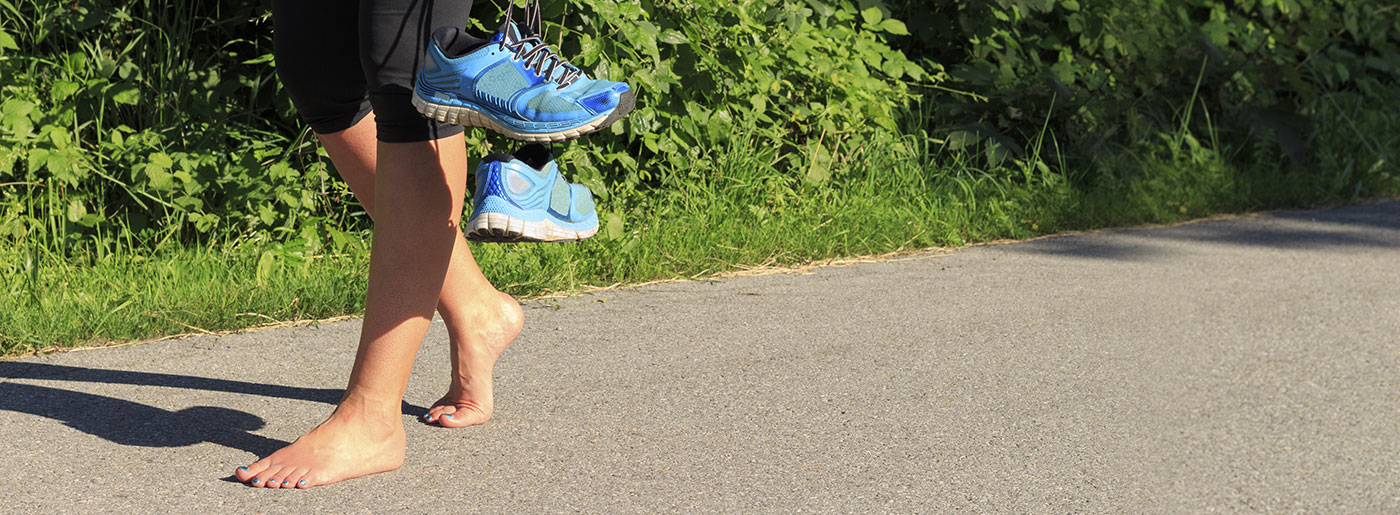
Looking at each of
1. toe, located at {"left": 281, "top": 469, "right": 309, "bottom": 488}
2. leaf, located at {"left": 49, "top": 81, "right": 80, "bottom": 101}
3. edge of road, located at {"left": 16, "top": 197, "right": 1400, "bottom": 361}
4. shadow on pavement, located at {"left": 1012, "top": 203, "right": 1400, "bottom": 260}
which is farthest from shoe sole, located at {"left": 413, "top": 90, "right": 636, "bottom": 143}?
shadow on pavement, located at {"left": 1012, "top": 203, "right": 1400, "bottom": 260}

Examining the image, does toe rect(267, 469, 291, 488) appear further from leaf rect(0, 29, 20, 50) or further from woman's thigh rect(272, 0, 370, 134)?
leaf rect(0, 29, 20, 50)

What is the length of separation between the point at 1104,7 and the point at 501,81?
460 centimetres

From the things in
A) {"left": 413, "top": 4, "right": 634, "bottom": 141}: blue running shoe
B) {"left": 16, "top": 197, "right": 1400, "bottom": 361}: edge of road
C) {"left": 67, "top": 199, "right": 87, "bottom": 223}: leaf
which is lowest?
{"left": 16, "top": 197, "right": 1400, "bottom": 361}: edge of road

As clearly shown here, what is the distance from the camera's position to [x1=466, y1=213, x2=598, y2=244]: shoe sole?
1.97 meters

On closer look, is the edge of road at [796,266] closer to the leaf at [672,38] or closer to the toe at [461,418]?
the leaf at [672,38]

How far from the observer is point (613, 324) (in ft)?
11.6

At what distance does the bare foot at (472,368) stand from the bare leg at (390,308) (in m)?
0.30

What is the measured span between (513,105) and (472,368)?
849 millimetres

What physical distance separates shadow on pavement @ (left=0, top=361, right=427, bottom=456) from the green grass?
0.29 m

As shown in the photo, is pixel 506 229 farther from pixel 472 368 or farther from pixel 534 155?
pixel 472 368

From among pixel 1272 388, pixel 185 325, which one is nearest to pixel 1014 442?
pixel 1272 388

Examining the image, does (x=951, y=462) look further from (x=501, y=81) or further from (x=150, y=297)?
(x=150, y=297)

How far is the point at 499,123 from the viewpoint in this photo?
6.40ft

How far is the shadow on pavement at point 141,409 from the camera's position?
2.52 m
